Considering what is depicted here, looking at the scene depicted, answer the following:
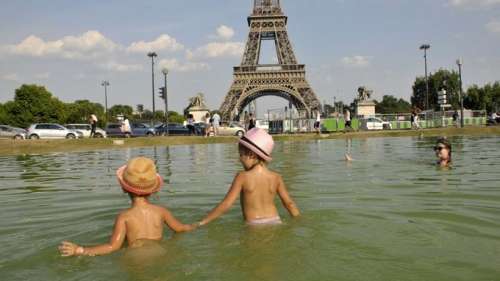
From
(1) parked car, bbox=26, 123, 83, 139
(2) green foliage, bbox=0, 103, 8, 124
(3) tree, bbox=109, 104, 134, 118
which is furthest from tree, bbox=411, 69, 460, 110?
(3) tree, bbox=109, 104, 134, 118

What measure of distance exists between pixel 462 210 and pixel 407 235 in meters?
1.65

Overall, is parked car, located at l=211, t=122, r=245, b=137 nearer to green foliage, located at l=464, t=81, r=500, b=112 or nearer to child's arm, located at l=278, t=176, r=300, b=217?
child's arm, located at l=278, t=176, r=300, b=217

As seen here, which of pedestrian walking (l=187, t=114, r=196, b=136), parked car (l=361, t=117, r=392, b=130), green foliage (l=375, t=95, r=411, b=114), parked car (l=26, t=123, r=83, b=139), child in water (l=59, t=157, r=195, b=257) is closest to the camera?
child in water (l=59, t=157, r=195, b=257)

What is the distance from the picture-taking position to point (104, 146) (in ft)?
80.2

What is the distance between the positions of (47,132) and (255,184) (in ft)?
117

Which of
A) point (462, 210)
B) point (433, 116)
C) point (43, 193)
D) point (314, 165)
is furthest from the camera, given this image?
point (433, 116)

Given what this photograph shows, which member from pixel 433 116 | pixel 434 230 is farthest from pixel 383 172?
pixel 433 116

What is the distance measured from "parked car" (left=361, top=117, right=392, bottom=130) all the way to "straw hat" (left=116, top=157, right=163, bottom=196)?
43807 millimetres

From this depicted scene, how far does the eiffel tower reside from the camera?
60375 millimetres

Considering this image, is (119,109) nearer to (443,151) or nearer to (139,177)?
(443,151)

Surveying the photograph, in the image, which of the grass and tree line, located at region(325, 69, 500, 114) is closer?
the grass

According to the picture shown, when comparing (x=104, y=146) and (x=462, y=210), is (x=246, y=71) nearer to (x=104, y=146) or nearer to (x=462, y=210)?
(x=104, y=146)

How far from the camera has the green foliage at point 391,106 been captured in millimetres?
128875

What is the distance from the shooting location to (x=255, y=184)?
13.8 ft
